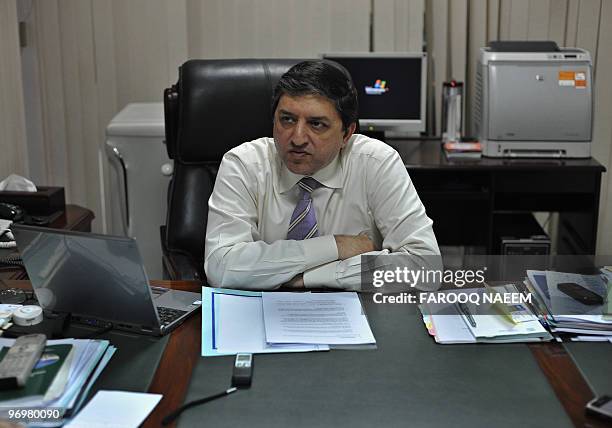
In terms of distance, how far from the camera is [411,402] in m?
1.34

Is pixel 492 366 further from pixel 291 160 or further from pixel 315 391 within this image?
pixel 291 160

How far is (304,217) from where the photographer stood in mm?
2111

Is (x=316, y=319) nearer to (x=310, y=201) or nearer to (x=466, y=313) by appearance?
(x=466, y=313)

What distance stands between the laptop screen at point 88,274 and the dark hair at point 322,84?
0.74 meters

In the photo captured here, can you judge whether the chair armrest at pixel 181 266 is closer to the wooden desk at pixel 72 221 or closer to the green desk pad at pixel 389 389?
the wooden desk at pixel 72 221

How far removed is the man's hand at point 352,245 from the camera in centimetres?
194

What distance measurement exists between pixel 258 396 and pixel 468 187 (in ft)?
6.32

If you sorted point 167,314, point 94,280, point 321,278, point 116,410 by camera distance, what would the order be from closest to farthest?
point 116,410
point 94,280
point 167,314
point 321,278

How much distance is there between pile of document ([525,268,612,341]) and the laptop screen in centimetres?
83

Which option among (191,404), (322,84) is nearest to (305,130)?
(322,84)

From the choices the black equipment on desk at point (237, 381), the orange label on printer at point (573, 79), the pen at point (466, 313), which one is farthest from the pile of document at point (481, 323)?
the orange label on printer at point (573, 79)

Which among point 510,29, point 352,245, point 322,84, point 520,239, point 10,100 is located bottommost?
point 520,239

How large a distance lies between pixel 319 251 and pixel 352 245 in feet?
0.36

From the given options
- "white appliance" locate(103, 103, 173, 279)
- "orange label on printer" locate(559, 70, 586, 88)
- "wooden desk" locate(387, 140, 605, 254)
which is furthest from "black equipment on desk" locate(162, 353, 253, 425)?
"orange label on printer" locate(559, 70, 586, 88)
